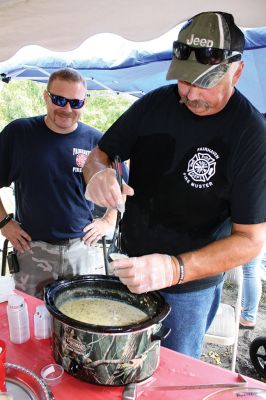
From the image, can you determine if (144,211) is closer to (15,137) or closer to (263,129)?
(263,129)

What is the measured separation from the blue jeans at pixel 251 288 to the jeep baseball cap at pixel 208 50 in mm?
2189

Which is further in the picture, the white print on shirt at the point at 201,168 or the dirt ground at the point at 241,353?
the dirt ground at the point at 241,353

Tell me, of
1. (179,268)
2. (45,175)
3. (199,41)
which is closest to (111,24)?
(199,41)

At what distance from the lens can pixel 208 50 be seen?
1.26 meters

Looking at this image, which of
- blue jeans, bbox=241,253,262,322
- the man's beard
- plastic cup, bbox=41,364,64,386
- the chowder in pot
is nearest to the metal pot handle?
the chowder in pot

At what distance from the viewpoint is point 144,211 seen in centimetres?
157

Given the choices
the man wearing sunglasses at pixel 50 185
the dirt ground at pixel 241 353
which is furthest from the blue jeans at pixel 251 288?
the man wearing sunglasses at pixel 50 185

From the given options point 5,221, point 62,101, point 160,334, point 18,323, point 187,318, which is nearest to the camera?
point 160,334

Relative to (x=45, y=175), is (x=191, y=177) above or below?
above

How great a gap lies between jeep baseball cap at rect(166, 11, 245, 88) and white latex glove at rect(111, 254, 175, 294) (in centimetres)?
66

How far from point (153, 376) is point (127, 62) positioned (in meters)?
2.59

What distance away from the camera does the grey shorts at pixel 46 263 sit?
2.40m

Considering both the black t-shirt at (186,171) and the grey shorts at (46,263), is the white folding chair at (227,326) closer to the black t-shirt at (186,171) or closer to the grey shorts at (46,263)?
the black t-shirt at (186,171)

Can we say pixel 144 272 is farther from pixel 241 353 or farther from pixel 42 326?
pixel 241 353
